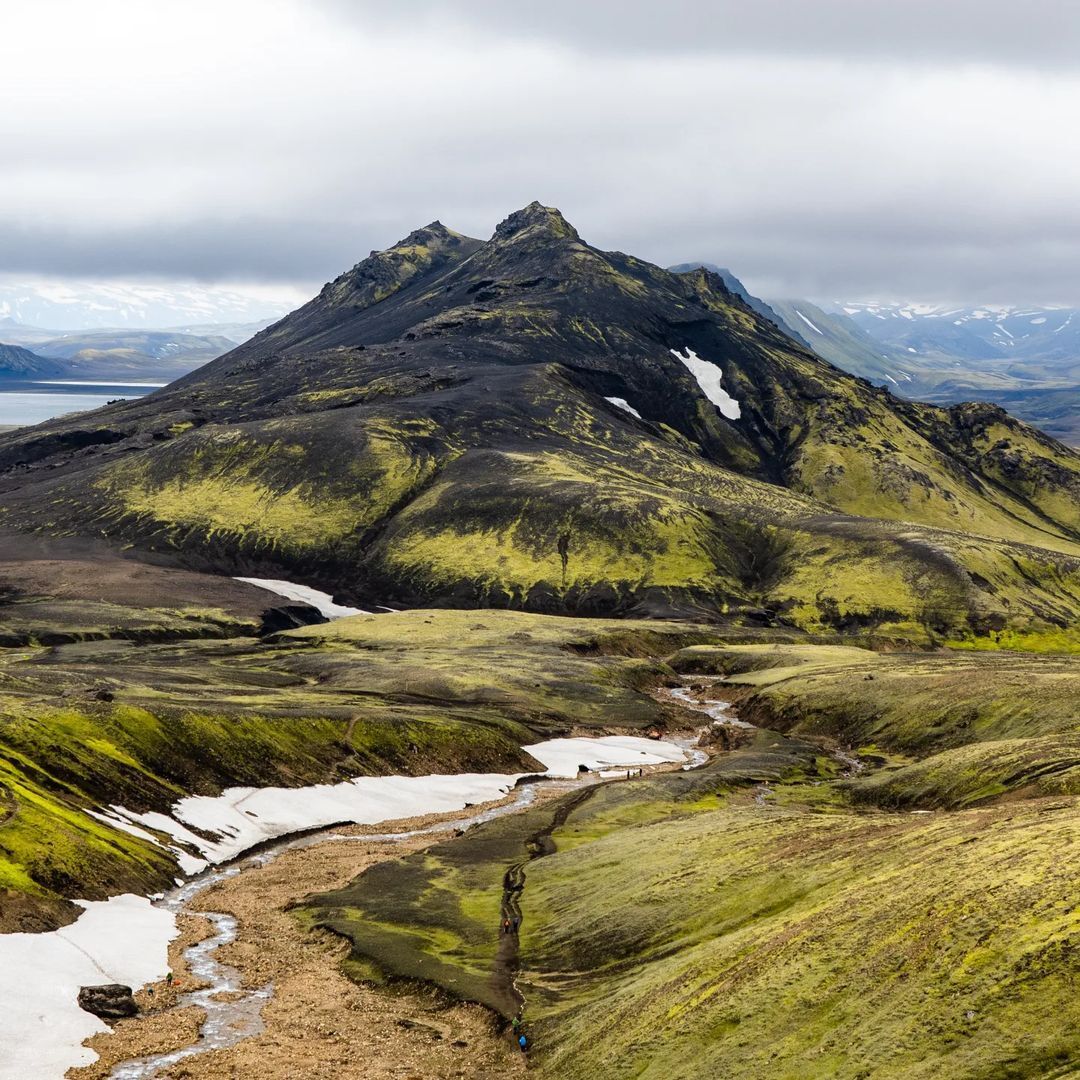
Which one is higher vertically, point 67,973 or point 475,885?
point 67,973

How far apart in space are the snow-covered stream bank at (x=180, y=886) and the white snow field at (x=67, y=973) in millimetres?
63

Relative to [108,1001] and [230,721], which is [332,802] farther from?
[108,1001]

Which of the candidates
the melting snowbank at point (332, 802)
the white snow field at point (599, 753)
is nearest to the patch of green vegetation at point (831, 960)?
the melting snowbank at point (332, 802)

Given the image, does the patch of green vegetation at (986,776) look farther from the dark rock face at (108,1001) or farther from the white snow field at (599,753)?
the dark rock face at (108,1001)

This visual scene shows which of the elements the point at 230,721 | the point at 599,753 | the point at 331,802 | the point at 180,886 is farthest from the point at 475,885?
the point at 599,753

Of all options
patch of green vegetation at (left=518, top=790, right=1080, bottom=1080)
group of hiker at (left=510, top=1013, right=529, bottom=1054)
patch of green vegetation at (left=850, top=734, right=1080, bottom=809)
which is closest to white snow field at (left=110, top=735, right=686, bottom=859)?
patch of green vegetation at (left=518, top=790, right=1080, bottom=1080)

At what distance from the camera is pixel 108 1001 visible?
49750mm

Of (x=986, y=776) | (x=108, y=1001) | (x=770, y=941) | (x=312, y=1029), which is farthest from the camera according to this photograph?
(x=986, y=776)

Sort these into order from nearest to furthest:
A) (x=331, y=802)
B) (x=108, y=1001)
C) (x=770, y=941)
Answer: (x=770, y=941), (x=108, y=1001), (x=331, y=802)

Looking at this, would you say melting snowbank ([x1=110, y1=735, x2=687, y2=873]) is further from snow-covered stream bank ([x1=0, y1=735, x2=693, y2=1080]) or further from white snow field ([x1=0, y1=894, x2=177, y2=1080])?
white snow field ([x1=0, y1=894, x2=177, y2=1080])

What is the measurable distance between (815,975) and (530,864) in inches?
1611

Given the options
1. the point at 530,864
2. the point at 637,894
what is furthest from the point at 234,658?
the point at 637,894

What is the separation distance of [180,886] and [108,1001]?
2518cm

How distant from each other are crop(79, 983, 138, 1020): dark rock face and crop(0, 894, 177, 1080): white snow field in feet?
1.59
